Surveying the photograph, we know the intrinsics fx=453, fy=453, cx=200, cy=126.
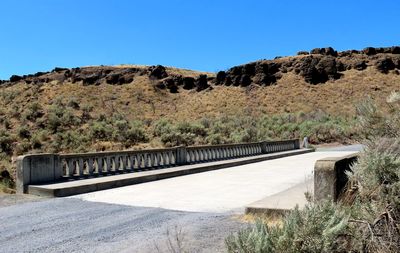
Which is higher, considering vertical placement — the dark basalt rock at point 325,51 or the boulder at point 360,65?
the dark basalt rock at point 325,51

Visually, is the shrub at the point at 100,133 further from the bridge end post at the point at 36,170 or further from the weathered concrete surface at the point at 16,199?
the weathered concrete surface at the point at 16,199

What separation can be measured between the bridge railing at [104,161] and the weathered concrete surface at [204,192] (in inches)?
59.1

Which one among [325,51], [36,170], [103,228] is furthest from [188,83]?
[103,228]

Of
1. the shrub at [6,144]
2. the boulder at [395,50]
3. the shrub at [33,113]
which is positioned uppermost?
the boulder at [395,50]

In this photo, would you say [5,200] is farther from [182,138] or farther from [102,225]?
[182,138]

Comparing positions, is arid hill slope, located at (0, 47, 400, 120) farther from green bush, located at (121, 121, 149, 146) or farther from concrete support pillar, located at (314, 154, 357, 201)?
concrete support pillar, located at (314, 154, 357, 201)

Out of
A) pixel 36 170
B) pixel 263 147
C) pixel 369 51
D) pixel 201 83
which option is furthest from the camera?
pixel 369 51

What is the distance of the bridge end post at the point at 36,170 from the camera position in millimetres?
10430

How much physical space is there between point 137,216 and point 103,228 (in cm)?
97

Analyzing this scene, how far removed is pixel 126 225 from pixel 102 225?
37 cm

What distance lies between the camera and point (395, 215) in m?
4.48

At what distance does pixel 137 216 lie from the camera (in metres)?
7.69

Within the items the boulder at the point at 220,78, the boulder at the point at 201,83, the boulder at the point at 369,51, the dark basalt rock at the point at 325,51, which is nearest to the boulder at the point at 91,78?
the boulder at the point at 201,83

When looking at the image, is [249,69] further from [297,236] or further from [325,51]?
[297,236]
